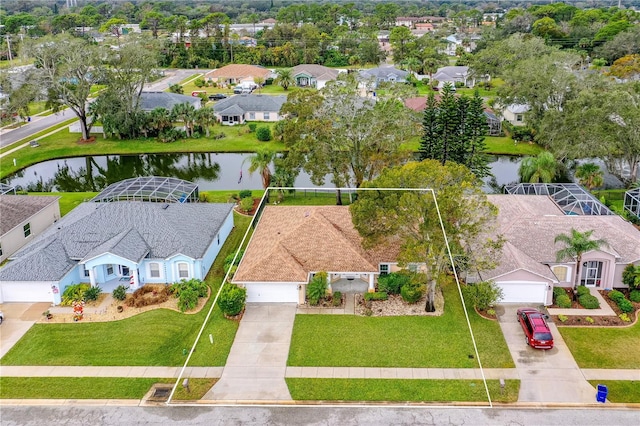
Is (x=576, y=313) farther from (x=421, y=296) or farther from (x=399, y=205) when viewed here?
(x=399, y=205)

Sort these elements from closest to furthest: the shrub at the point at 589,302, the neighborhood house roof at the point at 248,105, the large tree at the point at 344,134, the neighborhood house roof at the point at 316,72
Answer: the shrub at the point at 589,302, the large tree at the point at 344,134, the neighborhood house roof at the point at 248,105, the neighborhood house roof at the point at 316,72

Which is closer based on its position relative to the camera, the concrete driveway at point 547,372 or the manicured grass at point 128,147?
the concrete driveway at point 547,372

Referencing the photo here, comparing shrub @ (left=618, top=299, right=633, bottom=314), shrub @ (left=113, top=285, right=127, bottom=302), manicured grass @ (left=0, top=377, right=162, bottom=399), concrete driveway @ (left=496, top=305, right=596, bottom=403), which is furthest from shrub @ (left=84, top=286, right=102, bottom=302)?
shrub @ (left=618, top=299, right=633, bottom=314)

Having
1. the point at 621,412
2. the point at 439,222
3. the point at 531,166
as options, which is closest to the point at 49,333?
the point at 439,222

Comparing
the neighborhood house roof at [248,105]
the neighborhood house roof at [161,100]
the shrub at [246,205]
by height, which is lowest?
the shrub at [246,205]

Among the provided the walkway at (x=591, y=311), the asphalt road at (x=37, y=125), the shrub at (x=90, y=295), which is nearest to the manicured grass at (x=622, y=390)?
the walkway at (x=591, y=311)

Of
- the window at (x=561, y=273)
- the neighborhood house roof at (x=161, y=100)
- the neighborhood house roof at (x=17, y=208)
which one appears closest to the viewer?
the window at (x=561, y=273)

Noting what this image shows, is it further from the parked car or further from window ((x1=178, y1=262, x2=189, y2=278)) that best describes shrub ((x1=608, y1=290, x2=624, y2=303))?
the parked car

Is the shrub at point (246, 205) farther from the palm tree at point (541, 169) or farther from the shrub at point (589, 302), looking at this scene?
the shrub at point (589, 302)
